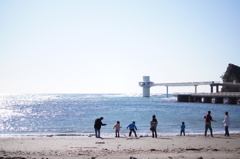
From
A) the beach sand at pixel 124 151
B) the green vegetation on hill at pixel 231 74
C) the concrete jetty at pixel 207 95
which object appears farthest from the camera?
the green vegetation on hill at pixel 231 74

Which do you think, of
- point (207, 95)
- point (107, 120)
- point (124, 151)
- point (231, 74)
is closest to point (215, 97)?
point (207, 95)

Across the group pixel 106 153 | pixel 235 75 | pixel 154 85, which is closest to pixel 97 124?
pixel 106 153

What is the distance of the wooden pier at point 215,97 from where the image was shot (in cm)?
7238

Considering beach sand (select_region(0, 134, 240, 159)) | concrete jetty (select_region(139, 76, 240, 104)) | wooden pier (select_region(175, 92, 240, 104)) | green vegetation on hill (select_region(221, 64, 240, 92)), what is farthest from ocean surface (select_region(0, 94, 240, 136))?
green vegetation on hill (select_region(221, 64, 240, 92))

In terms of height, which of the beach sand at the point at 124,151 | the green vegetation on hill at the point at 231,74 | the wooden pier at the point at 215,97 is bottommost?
the beach sand at the point at 124,151

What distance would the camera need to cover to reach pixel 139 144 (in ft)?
46.2

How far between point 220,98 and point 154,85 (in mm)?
70630

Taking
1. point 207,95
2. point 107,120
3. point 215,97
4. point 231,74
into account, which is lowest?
point 107,120

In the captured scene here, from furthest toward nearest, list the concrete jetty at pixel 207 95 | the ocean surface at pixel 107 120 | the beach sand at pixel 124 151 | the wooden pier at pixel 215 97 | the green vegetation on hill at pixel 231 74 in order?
the green vegetation on hill at pixel 231 74 → the concrete jetty at pixel 207 95 → the wooden pier at pixel 215 97 → the ocean surface at pixel 107 120 → the beach sand at pixel 124 151

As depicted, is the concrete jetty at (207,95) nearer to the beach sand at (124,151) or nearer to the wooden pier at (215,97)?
the wooden pier at (215,97)

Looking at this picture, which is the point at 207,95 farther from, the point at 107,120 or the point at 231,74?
the point at 107,120

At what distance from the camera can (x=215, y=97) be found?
7862 cm

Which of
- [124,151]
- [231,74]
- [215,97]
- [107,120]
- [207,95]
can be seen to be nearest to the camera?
[124,151]

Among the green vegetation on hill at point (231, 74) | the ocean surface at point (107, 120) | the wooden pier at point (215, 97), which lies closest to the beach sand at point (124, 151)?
the ocean surface at point (107, 120)
